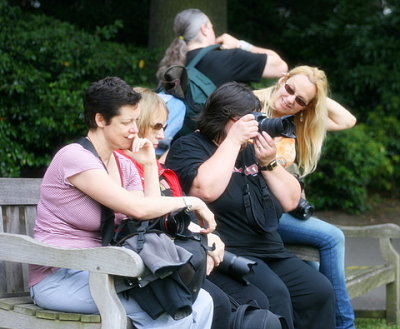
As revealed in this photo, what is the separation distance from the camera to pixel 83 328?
11.7 ft

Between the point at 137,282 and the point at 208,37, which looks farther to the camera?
the point at 208,37

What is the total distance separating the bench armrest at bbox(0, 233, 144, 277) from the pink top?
144 mm

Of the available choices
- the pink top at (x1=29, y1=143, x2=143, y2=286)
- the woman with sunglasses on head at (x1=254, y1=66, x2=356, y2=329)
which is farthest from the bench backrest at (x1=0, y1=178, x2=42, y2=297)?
the woman with sunglasses on head at (x1=254, y1=66, x2=356, y2=329)

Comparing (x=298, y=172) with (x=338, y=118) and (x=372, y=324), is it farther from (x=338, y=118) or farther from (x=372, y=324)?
(x=372, y=324)

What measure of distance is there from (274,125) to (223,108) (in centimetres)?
28

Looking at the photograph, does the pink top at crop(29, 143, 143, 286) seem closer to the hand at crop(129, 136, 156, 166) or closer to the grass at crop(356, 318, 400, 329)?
the hand at crop(129, 136, 156, 166)

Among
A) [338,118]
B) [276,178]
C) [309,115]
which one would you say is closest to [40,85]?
[338,118]

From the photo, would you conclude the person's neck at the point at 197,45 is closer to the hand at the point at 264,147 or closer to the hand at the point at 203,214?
the hand at the point at 264,147

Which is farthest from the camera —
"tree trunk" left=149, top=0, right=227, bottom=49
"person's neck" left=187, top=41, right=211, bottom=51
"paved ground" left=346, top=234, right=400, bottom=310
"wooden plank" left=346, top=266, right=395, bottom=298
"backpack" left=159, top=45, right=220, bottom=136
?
"tree trunk" left=149, top=0, right=227, bottom=49

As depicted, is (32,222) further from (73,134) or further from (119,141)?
(73,134)

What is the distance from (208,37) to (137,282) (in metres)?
2.68

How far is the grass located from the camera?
6.09 metres

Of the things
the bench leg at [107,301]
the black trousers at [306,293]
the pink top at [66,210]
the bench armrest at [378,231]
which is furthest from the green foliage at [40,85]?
the bench leg at [107,301]

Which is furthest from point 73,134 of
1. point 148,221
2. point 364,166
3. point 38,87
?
point 148,221
